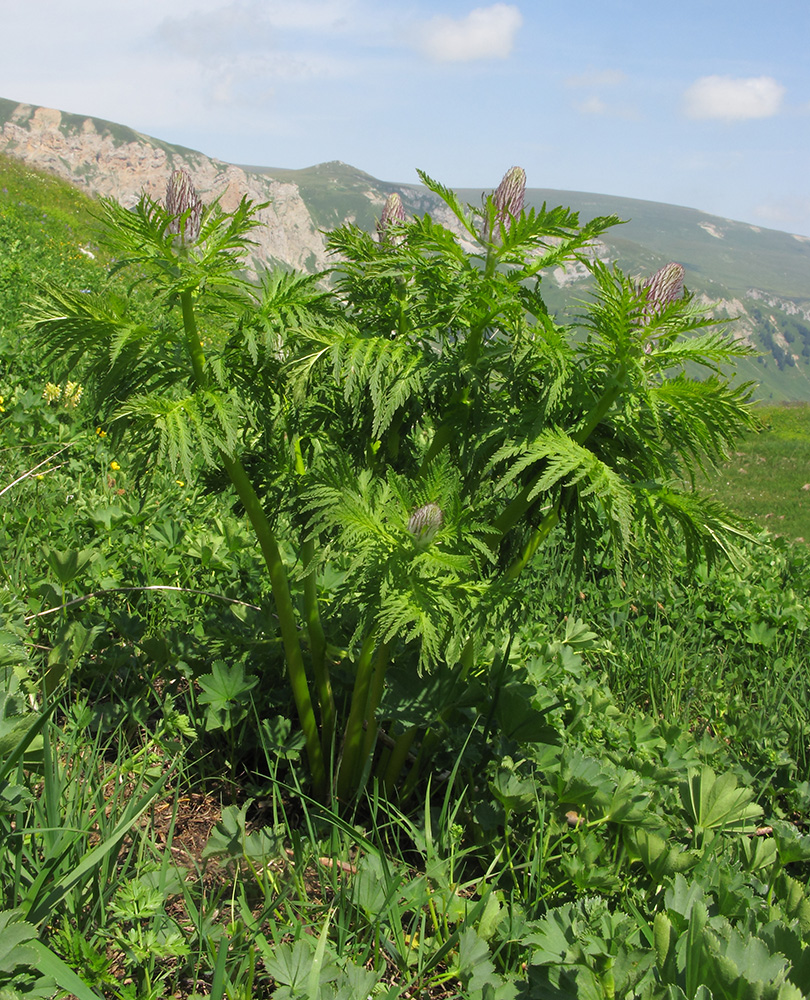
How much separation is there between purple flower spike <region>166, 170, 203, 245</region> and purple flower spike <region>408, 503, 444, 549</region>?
0.84 meters

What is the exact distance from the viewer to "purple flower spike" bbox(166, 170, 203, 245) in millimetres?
1675

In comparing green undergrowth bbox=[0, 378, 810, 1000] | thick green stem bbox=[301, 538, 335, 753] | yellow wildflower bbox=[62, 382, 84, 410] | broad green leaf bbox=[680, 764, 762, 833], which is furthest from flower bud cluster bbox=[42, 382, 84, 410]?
broad green leaf bbox=[680, 764, 762, 833]

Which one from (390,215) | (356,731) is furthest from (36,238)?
(356,731)

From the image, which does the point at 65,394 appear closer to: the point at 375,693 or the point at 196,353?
the point at 196,353

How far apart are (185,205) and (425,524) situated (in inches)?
36.8

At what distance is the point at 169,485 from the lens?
418cm

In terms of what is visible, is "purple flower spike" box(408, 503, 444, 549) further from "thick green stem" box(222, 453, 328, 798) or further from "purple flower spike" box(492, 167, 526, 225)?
"purple flower spike" box(492, 167, 526, 225)

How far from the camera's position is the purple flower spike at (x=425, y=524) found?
1.65m

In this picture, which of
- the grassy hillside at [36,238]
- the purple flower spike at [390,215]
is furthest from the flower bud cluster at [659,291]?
the grassy hillside at [36,238]

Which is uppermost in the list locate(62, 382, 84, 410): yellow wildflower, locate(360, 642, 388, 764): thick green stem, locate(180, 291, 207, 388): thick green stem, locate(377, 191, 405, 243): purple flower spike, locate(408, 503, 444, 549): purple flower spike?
locate(377, 191, 405, 243): purple flower spike

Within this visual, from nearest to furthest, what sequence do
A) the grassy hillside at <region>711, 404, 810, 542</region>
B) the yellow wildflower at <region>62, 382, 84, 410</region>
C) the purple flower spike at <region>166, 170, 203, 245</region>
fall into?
the purple flower spike at <region>166, 170, 203, 245</region>
the yellow wildflower at <region>62, 382, 84, 410</region>
the grassy hillside at <region>711, 404, 810, 542</region>

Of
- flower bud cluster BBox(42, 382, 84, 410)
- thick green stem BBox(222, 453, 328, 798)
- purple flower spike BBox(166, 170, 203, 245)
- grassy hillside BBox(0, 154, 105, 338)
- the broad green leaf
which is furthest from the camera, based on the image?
grassy hillside BBox(0, 154, 105, 338)

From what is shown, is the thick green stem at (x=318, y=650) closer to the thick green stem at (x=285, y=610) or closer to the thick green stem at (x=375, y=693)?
the thick green stem at (x=285, y=610)

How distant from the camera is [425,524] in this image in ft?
5.45
